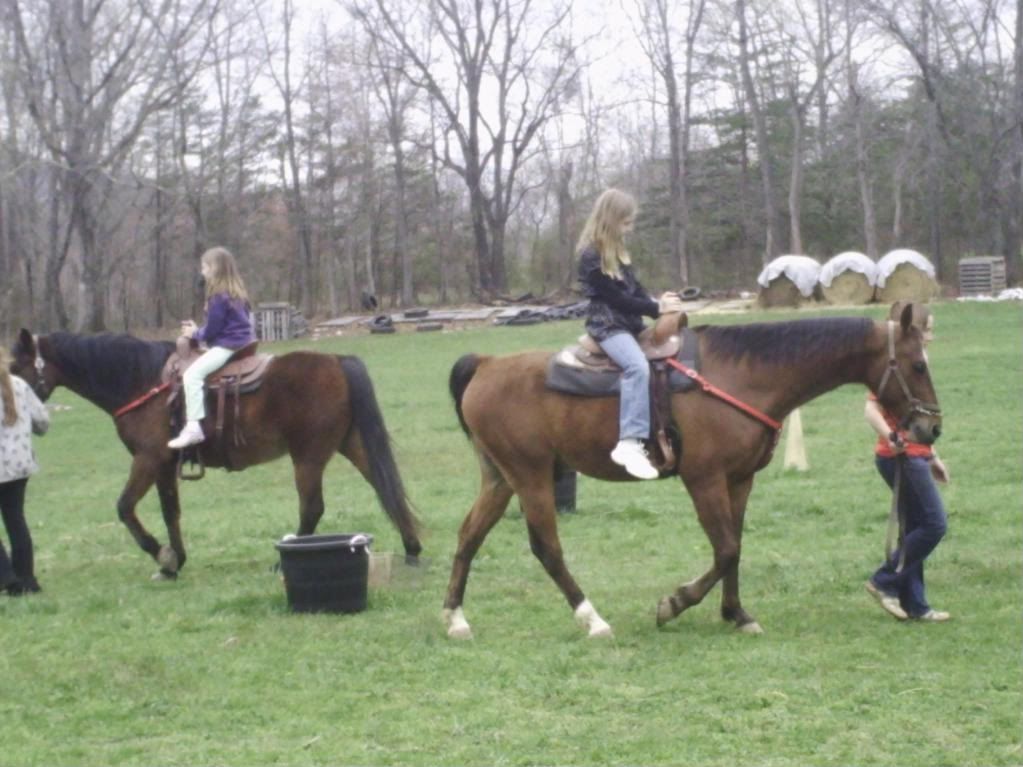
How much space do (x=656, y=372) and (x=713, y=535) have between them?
0.96m

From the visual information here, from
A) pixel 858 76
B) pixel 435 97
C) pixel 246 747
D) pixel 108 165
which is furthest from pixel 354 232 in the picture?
pixel 246 747

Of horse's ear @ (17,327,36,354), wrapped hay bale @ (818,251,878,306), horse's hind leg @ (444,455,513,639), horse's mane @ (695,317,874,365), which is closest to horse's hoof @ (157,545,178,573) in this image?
horse's ear @ (17,327,36,354)

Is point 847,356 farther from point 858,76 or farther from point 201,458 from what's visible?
point 858,76

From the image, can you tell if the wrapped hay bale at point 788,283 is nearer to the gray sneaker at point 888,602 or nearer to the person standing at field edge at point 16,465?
the person standing at field edge at point 16,465

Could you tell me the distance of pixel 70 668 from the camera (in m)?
7.16

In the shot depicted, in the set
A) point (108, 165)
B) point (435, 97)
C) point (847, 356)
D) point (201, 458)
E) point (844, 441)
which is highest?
point (435, 97)

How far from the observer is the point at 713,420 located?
7.33 m

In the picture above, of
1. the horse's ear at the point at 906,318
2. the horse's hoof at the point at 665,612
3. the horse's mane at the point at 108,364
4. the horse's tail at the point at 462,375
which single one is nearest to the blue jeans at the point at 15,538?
the horse's mane at the point at 108,364

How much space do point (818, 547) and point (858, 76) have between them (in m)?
41.3

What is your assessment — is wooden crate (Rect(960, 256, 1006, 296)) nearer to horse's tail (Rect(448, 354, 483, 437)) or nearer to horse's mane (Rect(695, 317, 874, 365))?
horse's mane (Rect(695, 317, 874, 365))

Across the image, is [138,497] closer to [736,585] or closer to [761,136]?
[736,585]

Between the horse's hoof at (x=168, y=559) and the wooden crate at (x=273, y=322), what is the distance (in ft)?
109

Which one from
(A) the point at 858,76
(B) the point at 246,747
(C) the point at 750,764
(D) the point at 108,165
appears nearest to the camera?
(C) the point at 750,764

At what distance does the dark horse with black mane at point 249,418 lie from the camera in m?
9.83
